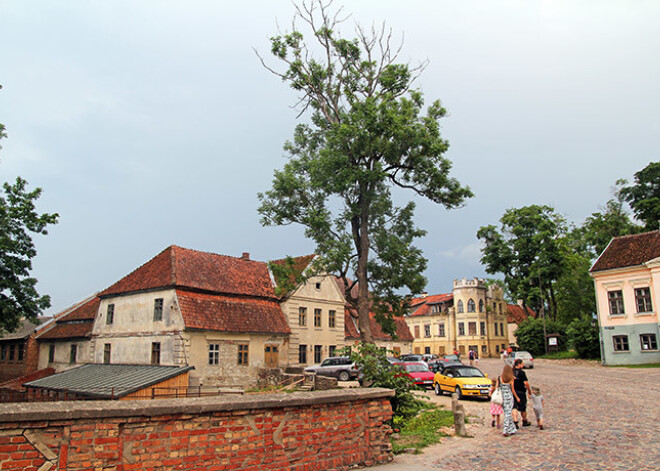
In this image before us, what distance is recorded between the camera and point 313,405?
805cm

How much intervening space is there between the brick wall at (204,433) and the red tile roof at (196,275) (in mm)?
22557

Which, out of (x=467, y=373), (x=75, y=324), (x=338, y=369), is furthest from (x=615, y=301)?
(x=75, y=324)

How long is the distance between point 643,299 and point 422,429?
29.5 metres

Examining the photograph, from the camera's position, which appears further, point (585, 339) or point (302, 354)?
point (585, 339)

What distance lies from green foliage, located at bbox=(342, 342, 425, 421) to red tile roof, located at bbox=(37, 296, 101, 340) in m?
26.9

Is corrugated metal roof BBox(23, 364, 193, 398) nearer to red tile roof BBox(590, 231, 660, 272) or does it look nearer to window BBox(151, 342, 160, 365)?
window BBox(151, 342, 160, 365)

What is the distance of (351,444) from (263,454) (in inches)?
70.1

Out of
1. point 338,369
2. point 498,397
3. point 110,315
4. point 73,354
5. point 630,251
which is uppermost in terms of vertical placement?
point 630,251

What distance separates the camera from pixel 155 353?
1148 inches

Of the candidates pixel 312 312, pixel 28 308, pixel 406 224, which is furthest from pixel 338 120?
pixel 28 308

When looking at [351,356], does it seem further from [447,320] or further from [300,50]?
[447,320]

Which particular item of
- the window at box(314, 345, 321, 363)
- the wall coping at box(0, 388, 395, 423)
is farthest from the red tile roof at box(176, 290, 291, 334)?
the wall coping at box(0, 388, 395, 423)

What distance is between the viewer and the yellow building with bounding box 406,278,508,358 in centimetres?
6600

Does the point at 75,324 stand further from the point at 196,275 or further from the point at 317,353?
the point at 317,353
